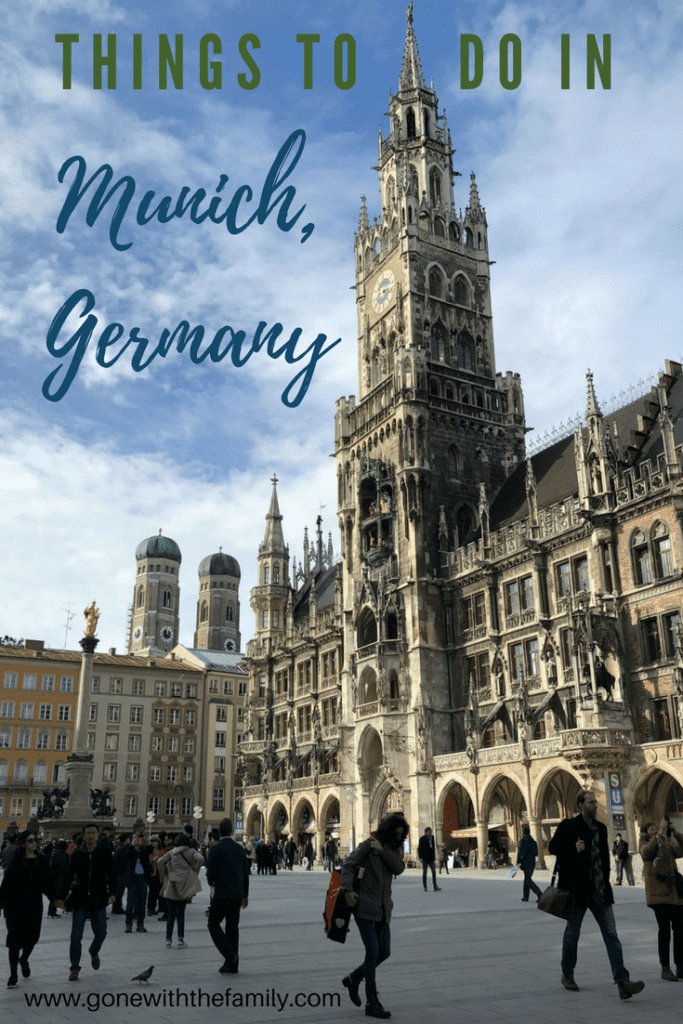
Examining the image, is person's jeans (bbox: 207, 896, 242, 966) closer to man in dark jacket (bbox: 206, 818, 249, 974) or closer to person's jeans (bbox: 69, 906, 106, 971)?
man in dark jacket (bbox: 206, 818, 249, 974)

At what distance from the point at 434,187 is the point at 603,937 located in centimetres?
5675

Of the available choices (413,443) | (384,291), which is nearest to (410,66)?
(384,291)

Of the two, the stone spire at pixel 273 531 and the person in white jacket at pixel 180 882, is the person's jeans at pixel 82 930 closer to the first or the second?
the person in white jacket at pixel 180 882

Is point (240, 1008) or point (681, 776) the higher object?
point (681, 776)

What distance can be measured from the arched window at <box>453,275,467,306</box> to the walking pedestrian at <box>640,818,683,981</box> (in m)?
49.3

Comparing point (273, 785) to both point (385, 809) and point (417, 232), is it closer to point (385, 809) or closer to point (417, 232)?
point (385, 809)

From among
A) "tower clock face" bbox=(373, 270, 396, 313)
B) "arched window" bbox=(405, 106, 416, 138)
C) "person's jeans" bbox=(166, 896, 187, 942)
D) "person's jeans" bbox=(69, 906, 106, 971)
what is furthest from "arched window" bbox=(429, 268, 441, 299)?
"person's jeans" bbox=(69, 906, 106, 971)

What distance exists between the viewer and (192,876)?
13.5m

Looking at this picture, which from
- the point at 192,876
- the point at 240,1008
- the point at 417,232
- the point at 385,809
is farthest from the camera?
the point at 417,232

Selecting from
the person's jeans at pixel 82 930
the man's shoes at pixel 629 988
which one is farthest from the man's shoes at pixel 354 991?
the person's jeans at pixel 82 930

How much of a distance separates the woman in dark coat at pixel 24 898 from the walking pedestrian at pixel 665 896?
6800mm

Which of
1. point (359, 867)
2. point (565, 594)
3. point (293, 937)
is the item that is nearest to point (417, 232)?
point (565, 594)

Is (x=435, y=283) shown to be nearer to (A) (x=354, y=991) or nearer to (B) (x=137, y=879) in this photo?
(B) (x=137, y=879)

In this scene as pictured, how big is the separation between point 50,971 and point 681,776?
84.9 feet
